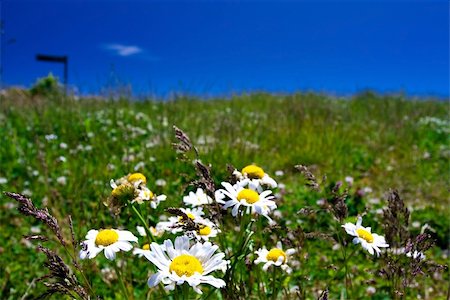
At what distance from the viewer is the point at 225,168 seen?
119 inches

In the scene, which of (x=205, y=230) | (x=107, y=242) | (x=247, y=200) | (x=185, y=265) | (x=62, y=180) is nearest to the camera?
(x=185, y=265)

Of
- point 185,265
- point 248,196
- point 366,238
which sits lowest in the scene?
point 185,265

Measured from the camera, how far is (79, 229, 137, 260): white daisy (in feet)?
4.05

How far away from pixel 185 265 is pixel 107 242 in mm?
281

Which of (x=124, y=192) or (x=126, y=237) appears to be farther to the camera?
(x=124, y=192)

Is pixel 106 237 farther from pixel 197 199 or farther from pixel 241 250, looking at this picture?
pixel 197 199

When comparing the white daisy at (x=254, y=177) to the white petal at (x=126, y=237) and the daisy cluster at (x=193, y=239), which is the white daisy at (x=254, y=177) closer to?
the daisy cluster at (x=193, y=239)

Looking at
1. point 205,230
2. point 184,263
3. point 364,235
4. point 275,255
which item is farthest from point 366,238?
point 184,263

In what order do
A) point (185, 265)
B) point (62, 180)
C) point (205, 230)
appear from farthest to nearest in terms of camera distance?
1. point (62, 180)
2. point (205, 230)
3. point (185, 265)

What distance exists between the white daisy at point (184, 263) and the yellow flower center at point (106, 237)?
0.18 meters

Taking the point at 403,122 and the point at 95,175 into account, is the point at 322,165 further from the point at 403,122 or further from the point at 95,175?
the point at 403,122

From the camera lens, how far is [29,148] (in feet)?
16.4

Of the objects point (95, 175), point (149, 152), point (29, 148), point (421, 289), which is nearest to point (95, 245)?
point (421, 289)

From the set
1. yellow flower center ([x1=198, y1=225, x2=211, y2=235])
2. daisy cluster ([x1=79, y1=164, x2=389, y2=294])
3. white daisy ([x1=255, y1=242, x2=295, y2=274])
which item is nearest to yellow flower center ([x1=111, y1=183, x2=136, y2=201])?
daisy cluster ([x1=79, y1=164, x2=389, y2=294])
